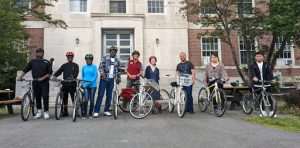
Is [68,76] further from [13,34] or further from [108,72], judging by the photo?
[13,34]

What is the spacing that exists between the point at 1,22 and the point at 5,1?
193cm

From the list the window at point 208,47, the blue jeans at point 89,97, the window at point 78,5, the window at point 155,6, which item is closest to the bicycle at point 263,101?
the blue jeans at point 89,97

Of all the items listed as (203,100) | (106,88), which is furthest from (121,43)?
(106,88)

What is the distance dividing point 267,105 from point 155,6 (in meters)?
16.7

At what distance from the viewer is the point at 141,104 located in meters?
10.2

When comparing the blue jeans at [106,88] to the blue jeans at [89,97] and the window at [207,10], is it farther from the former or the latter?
the window at [207,10]

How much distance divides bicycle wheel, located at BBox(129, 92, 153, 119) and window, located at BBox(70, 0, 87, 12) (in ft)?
53.9

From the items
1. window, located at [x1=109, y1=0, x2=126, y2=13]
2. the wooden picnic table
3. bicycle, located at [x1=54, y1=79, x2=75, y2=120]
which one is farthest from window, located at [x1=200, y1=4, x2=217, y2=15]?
bicycle, located at [x1=54, y1=79, x2=75, y2=120]

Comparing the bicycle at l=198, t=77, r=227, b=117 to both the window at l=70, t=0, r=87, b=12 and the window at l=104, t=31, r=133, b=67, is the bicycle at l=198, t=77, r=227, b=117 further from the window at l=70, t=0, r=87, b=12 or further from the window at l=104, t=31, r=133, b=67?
the window at l=70, t=0, r=87, b=12

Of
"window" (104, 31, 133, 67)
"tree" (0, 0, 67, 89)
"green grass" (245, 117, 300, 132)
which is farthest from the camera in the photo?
"window" (104, 31, 133, 67)

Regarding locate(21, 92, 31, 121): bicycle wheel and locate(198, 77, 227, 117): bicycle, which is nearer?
locate(21, 92, 31, 121): bicycle wheel

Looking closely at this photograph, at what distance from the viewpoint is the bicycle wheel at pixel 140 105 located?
33.6 feet

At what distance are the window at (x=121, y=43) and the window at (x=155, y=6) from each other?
90.4 inches

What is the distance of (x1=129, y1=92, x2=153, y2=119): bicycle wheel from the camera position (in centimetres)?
1023
